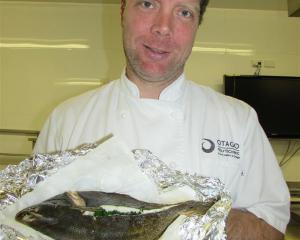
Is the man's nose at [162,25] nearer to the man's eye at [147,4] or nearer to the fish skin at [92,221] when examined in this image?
the man's eye at [147,4]

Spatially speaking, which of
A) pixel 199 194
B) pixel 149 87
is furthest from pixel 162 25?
pixel 199 194

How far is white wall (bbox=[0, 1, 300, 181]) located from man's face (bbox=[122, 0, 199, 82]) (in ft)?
6.61

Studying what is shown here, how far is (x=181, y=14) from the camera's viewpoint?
98 cm

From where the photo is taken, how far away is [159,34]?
0.94 meters

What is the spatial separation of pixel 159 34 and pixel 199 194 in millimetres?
432

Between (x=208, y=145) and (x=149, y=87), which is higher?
(x=149, y=87)

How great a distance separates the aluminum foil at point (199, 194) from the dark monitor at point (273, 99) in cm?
217

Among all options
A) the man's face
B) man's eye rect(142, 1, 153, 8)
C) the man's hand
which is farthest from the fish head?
man's eye rect(142, 1, 153, 8)

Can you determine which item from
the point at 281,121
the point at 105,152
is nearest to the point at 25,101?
the point at 281,121

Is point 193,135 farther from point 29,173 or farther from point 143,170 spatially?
point 29,173

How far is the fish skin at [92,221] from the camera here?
0.63 m

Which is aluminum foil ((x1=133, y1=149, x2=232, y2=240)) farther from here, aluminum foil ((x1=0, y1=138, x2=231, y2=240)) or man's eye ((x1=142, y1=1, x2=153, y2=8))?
man's eye ((x1=142, y1=1, x2=153, y2=8))

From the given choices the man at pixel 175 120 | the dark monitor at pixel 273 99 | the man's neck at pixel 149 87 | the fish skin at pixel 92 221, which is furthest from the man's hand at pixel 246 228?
the dark monitor at pixel 273 99

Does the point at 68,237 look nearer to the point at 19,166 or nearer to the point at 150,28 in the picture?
the point at 19,166
